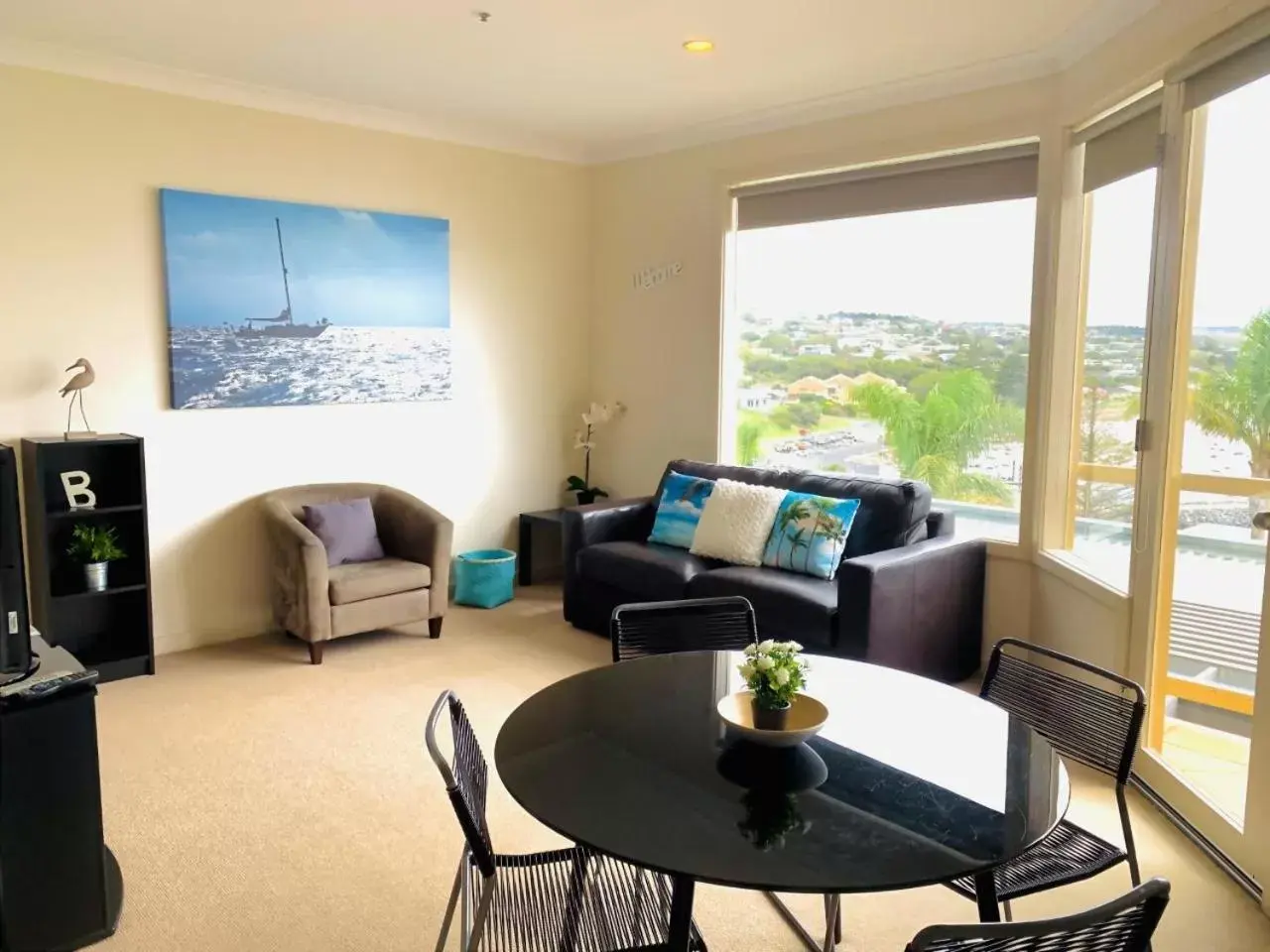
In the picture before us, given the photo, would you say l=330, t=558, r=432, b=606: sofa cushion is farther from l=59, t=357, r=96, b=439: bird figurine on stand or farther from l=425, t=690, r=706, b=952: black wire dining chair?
l=425, t=690, r=706, b=952: black wire dining chair

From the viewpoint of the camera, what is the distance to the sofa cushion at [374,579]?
14.3 ft

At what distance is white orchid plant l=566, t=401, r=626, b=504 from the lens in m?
5.79

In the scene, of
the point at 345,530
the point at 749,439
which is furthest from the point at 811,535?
the point at 345,530

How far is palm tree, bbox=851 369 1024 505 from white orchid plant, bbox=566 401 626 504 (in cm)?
166

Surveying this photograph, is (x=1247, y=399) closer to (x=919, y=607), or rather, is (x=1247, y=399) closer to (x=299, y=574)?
(x=919, y=607)

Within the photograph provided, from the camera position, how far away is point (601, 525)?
193 inches

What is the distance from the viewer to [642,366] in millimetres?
5672

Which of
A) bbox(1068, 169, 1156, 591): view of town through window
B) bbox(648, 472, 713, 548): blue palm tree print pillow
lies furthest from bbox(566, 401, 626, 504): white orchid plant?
bbox(1068, 169, 1156, 591): view of town through window

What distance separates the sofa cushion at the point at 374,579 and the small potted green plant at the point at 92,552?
3.02ft

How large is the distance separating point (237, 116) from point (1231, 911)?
482cm

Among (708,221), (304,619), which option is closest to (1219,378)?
(708,221)

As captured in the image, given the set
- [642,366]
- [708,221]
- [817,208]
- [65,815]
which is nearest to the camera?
[65,815]

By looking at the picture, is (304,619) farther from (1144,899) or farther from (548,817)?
(1144,899)

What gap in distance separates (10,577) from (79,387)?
1986 mm
